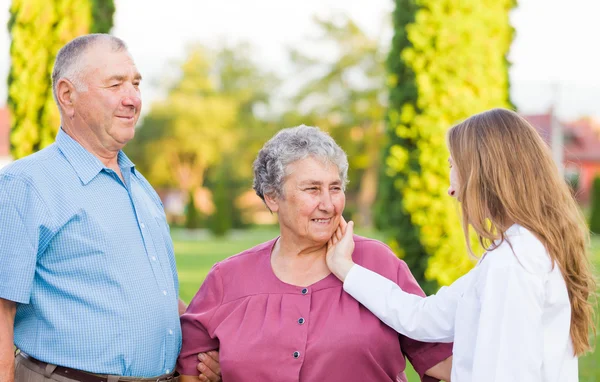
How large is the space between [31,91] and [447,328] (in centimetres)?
710

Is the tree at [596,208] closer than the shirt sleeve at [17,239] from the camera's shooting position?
No

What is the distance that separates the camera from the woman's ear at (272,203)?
316 centimetres

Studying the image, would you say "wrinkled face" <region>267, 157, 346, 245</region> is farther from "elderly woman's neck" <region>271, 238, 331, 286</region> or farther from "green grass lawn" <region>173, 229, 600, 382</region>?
"green grass lawn" <region>173, 229, 600, 382</region>

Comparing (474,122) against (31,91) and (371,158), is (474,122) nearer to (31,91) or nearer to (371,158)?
(31,91)

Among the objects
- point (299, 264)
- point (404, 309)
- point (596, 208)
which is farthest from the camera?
point (596, 208)

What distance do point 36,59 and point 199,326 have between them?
630cm

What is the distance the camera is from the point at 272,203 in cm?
318

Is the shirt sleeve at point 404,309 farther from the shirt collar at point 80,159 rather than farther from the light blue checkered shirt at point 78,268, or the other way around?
the shirt collar at point 80,159

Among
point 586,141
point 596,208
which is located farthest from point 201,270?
point 586,141

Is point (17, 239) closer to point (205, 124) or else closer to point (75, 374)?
point (75, 374)

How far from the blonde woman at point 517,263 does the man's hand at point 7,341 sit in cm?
158

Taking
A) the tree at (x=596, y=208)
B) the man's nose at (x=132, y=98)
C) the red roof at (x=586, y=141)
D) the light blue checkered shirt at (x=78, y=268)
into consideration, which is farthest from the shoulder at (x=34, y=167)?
the red roof at (x=586, y=141)

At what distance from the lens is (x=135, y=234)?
2.86 meters

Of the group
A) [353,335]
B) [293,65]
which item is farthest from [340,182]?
[293,65]
